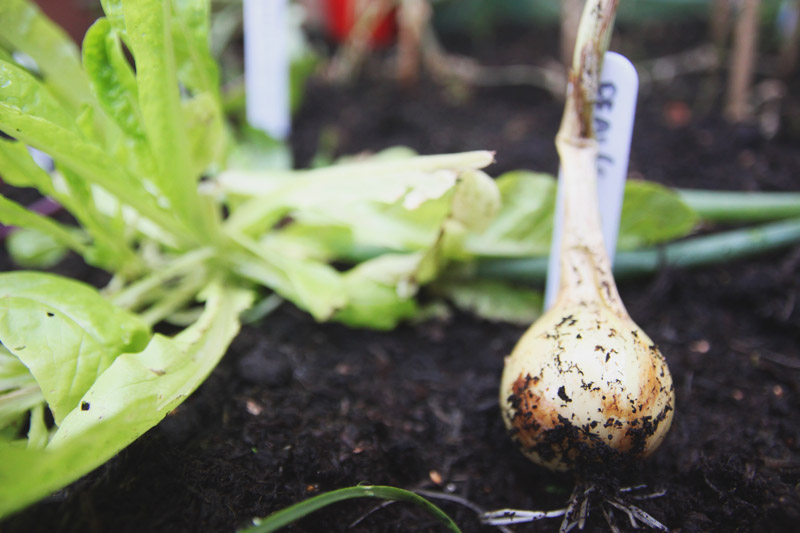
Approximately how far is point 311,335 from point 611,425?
527 millimetres

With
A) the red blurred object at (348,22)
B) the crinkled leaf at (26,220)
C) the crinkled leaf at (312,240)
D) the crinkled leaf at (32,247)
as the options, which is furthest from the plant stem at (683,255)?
the red blurred object at (348,22)

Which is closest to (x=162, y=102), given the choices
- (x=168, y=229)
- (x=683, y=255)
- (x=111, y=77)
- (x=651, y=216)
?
(x=111, y=77)

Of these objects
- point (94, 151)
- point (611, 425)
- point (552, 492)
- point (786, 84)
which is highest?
point (94, 151)

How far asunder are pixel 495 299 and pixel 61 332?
2.21 feet

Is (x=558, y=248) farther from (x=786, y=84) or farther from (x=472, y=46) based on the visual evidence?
(x=472, y=46)

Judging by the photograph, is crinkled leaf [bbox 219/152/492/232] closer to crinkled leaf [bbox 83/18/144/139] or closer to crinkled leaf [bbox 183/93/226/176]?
Answer: crinkled leaf [bbox 183/93/226/176]

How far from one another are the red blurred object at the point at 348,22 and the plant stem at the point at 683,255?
1263 mm

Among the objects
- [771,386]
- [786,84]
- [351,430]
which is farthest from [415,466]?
[786,84]

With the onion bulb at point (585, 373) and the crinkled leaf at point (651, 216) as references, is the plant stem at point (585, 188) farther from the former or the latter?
the crinkled leaf at point (651, 216)

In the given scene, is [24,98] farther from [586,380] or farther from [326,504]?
[586,380]

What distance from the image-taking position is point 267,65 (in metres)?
1.28

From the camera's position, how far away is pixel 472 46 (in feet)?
6.57

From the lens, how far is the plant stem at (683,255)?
1011 millimetres

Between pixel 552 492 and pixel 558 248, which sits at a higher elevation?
pixel 558 248
